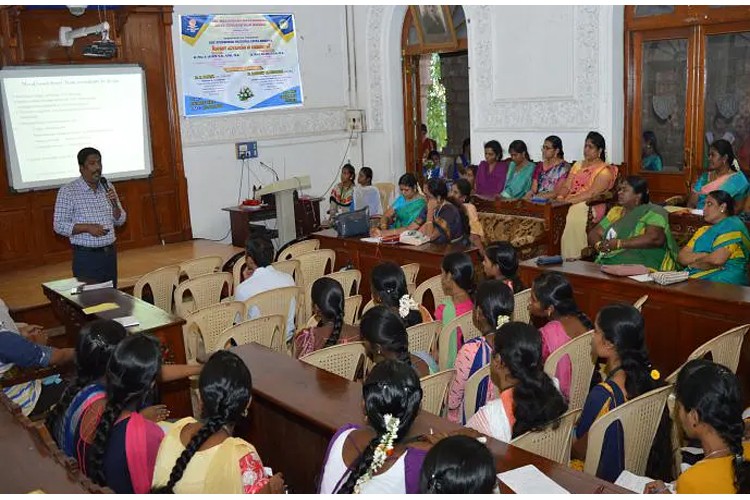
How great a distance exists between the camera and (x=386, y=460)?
199cm

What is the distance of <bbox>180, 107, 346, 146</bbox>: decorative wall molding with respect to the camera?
28.0ft

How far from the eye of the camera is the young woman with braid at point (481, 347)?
299 cm

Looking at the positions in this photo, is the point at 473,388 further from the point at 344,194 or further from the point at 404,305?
the point at 344,194

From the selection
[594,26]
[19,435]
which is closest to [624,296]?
[19,435]

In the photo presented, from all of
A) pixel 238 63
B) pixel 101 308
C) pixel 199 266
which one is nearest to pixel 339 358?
pixel 101 308

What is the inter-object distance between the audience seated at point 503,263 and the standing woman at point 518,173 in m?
3.15

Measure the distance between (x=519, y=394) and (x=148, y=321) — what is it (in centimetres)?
225

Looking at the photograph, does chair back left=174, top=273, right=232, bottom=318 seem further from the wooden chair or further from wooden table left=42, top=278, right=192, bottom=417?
the wooden chair

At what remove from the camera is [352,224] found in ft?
20.7

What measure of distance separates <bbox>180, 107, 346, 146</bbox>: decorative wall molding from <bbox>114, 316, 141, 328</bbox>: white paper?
480 cm

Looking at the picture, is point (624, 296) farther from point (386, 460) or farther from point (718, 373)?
point (386, 460)

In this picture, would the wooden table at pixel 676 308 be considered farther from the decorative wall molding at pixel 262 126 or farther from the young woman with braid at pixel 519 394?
the decorative wall molding at pixel 262 126

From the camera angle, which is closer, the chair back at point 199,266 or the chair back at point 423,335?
the chair back at point 423,335

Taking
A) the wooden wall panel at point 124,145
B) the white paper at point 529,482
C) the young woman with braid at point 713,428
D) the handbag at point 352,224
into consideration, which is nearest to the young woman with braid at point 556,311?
the young woman with braid at point 713,428
